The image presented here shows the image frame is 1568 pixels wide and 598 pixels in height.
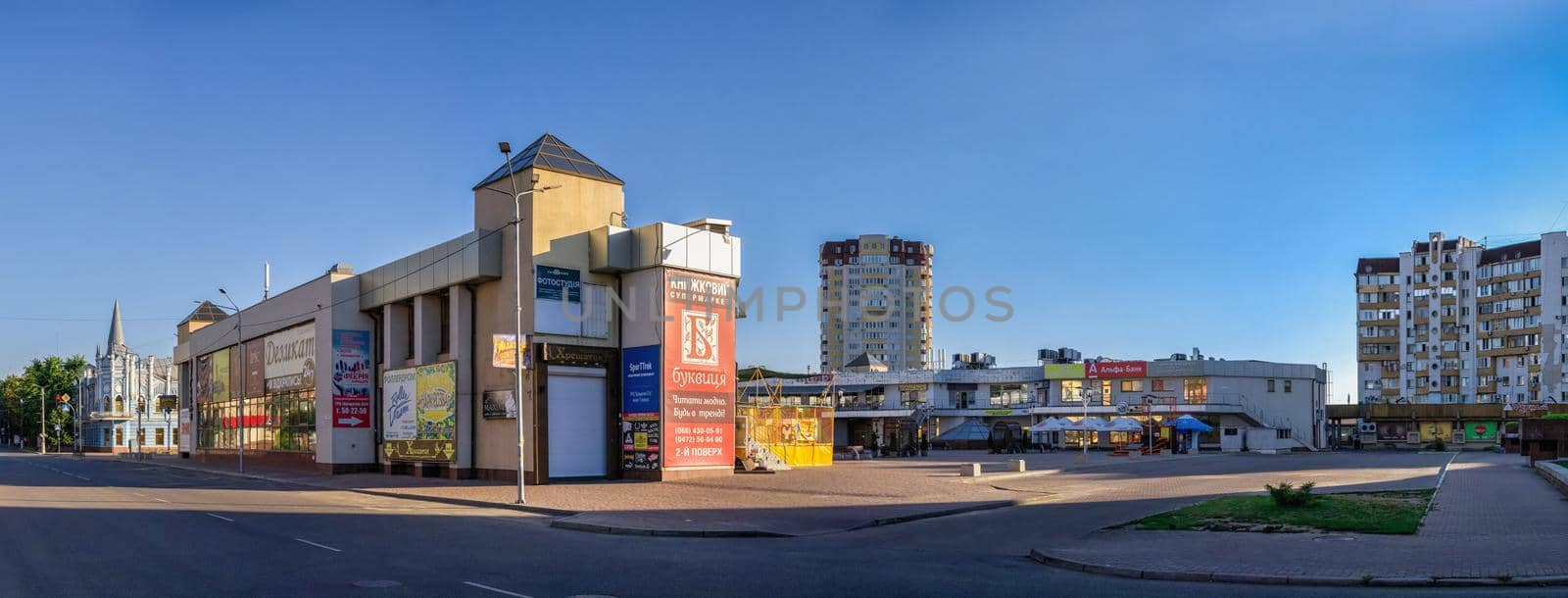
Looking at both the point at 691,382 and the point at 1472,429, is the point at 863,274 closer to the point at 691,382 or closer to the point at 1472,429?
the point at 1472,429

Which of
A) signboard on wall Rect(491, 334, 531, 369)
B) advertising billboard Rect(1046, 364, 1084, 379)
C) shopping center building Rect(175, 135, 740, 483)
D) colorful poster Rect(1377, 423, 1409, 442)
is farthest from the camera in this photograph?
colorful poster Rect(1377, 423, 1409, 442)

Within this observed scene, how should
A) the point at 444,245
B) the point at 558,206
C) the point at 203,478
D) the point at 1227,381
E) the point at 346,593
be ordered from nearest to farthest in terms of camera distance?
the point at 346,593
the point at 558,206
the point at 444,245
the point at 203,478
the point at 1227,381

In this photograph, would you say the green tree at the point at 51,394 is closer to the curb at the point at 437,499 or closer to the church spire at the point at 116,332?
the church spire at the point at 116,332

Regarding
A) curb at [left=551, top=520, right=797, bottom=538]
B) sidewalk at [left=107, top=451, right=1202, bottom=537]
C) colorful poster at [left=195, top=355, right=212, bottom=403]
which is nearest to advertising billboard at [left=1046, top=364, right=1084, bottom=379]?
sidewalk at [left=107, top=451, right=1202, bottom=537]

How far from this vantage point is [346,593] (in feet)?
40.2

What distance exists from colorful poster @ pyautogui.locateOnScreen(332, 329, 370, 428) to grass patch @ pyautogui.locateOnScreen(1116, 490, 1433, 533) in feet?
117

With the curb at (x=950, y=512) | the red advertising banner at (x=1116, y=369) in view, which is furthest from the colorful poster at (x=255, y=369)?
the red advertising banner at (x=1116, y=369)

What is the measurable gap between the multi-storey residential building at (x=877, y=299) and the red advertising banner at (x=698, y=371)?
460ft

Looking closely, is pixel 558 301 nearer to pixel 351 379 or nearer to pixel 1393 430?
pixel 351 379

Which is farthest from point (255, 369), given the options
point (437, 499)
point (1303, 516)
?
point (1303, 516)

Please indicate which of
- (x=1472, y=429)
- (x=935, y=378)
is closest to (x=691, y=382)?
(x=935, y=378)

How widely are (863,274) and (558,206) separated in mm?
148137

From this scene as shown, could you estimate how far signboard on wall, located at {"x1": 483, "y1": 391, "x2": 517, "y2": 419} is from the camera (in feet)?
120

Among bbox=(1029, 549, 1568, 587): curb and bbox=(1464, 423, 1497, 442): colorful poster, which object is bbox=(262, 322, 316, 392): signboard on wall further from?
bbox=(1464, 423, 1497, 442): colorful poster
